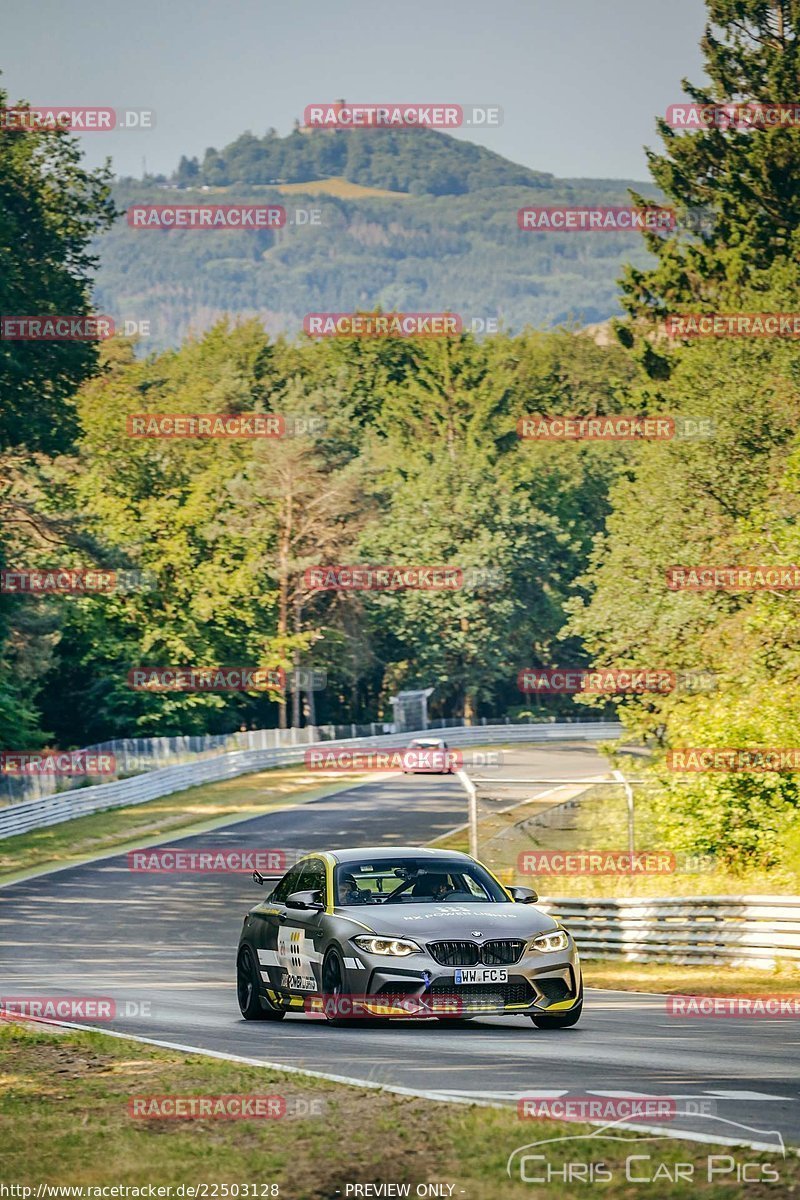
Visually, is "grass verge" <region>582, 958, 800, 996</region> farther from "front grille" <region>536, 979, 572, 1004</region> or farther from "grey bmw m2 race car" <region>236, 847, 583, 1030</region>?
→ "front grille" <region>536, 979, 572, 1004</region>

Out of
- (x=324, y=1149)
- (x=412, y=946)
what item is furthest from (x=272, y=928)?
(x=324, y=1149)

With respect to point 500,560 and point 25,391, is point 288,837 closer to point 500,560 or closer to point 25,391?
point 25,391

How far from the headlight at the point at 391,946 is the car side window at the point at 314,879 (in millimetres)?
1083

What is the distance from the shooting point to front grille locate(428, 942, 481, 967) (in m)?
13.0

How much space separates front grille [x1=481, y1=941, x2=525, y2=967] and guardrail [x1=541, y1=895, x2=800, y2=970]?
7.65 metres

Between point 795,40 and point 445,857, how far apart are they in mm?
55348

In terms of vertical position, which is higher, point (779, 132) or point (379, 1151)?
point (779, 132)

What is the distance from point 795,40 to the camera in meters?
63.3

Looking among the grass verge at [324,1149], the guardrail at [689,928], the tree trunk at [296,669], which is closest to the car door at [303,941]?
the grass verge at [324,1149]

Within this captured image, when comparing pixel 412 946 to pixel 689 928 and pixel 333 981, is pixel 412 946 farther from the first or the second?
pixel 689 928

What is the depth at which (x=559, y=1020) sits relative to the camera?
13570 mm

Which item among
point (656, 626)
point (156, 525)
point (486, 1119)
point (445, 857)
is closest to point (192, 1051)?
point (445, 857)

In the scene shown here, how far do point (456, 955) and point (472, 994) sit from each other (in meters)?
0.31

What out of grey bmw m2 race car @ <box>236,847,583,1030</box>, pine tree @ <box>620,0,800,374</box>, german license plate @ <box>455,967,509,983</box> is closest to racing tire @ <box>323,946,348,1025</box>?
grey bmw m2 race car @ <box>236,847,583,1030</box>
